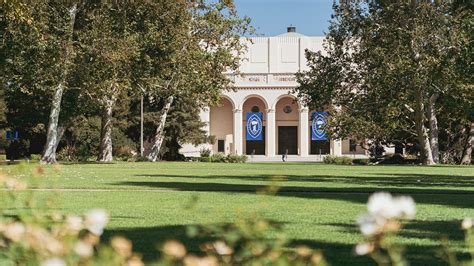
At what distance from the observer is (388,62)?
155ft

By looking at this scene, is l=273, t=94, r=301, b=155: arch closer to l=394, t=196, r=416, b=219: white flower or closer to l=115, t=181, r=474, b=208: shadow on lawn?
l=115, t=181, r=474, b=208: shadow on lawn

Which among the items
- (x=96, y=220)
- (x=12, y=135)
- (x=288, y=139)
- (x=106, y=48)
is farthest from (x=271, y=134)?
(x=96, y=220)

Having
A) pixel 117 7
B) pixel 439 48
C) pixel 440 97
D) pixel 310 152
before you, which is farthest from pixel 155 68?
pixel 310 152

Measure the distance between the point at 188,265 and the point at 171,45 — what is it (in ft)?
129

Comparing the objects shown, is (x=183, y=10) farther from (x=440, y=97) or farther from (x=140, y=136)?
(x=140, y=136)

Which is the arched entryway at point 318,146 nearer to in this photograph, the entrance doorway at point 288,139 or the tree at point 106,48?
the entrance doorway at point 288,139

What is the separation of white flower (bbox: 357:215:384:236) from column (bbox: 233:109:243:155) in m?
99.1

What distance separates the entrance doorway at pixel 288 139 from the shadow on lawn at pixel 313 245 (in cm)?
9575

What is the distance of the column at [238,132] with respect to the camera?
102 m

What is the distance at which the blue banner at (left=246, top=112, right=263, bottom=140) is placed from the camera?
95312 mm

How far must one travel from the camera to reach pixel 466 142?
207 feet

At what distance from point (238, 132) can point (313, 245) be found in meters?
94.3

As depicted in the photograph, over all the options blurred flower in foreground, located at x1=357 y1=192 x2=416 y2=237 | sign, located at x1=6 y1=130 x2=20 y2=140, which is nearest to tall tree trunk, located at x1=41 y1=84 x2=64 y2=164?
sign, located at x1=6 y1=130 x2=20 y2=140

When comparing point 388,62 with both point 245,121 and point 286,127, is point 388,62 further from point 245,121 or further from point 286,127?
point 286,127
